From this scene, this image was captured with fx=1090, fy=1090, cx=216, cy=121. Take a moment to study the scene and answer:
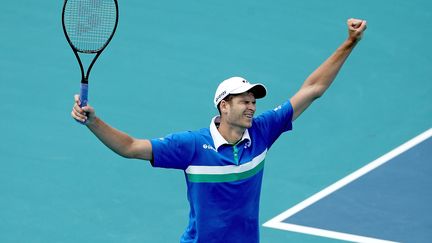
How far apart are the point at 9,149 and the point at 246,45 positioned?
408 cm

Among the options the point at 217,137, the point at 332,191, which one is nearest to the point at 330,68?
the point at 217,137

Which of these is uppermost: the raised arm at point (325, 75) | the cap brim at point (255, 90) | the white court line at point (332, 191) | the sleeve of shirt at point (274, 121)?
the raised arm at point (325, 75)

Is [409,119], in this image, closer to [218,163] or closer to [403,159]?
[403,159]

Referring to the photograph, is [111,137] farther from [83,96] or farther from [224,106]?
[224,106]

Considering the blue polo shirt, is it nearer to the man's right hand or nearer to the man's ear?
the man's ear

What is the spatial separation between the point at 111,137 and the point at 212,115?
5457mm

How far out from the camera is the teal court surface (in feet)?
39.7

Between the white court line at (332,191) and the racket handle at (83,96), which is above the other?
the racket handle at (83,96)

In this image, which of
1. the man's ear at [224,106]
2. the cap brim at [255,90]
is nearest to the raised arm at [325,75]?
the cap brim at [255,90]

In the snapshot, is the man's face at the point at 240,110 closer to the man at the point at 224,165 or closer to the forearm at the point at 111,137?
the man at the point at 224,165

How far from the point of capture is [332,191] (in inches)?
498

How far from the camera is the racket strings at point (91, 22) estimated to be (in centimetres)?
998

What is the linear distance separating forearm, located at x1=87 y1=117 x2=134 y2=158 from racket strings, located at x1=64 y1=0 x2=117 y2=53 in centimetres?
146

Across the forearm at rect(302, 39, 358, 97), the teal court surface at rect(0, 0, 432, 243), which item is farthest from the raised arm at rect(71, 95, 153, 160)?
the teal court surface at rect(0, 0, 432, 243)
